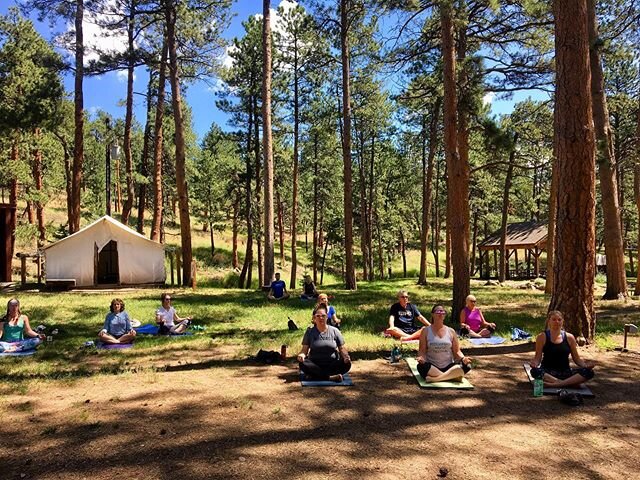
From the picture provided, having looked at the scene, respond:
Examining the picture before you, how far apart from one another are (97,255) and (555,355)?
16.9 metres

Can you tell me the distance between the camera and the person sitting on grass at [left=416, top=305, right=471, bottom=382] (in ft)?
20.1

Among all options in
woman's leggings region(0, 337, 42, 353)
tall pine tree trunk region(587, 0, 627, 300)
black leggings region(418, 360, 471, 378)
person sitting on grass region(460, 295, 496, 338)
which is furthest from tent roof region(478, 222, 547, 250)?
woman's leggings region(0, 337, 42, 353)

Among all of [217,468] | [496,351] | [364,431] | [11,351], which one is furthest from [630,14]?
[11,351]

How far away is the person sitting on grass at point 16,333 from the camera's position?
8008 millimetres

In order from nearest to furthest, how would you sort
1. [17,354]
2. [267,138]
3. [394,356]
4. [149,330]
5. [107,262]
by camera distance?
[394,356], [17,354], [149,330], [267,138], [107,262]

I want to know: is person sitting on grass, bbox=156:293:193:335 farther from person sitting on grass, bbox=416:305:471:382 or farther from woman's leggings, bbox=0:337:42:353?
person sitting on grass, bbox=416:305:471:382

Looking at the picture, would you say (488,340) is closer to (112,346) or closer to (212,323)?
(212,323)

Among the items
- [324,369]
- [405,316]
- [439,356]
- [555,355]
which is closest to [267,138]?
[405,316]

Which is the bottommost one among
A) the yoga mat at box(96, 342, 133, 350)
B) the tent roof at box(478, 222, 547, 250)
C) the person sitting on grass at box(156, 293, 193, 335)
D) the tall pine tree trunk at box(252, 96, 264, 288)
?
the yoga mat at box(96, 342, 133, 350)

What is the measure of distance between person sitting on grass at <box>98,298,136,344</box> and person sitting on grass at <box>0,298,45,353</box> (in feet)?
3.51

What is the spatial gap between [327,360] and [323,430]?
177cm

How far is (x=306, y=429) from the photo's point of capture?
456cm

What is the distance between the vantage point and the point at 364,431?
4566 millimetres

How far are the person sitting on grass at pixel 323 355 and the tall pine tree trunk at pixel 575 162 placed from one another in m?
4.02
